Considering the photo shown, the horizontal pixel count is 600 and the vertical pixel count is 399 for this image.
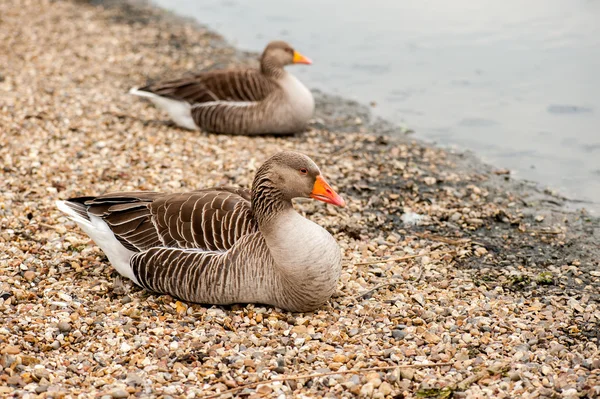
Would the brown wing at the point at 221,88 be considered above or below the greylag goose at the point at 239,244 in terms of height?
above

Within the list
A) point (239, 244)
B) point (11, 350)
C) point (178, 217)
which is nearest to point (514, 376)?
point (239, 244)

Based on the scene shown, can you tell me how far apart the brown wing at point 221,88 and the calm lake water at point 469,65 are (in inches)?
104

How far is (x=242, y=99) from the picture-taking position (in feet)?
34.1

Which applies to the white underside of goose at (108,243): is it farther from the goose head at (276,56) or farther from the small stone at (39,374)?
the goose head at (276,56)

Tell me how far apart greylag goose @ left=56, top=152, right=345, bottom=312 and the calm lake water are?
481cm

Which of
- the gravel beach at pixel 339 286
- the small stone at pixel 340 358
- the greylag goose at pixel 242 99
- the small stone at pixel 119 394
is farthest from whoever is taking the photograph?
the greylag goose at pixel 242 99

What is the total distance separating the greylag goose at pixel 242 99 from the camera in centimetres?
1030

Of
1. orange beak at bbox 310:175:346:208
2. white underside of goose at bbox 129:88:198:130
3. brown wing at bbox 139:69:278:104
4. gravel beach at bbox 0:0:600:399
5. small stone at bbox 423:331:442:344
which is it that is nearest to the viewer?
gravel beach at bbox 0:0:600:399

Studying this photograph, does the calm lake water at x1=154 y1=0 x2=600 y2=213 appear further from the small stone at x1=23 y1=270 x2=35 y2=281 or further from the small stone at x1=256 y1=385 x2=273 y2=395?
the small stone at x1=23 y1=270 x2=35 y2=281

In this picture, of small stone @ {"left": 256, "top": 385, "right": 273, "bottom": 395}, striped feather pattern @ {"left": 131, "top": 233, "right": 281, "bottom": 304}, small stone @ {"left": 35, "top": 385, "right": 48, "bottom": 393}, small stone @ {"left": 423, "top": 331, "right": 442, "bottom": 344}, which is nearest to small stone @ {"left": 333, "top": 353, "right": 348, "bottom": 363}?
small stone @ {"left": 256, "top": 385, "right": 273, "bottom": 395}

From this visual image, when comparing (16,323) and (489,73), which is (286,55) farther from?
(16,323)

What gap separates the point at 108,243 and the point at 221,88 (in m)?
4.59

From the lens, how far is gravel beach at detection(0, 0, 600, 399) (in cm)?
496

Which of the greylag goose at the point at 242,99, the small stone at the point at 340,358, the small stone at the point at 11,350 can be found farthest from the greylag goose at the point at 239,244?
the greylag goose at the point at 242,99
